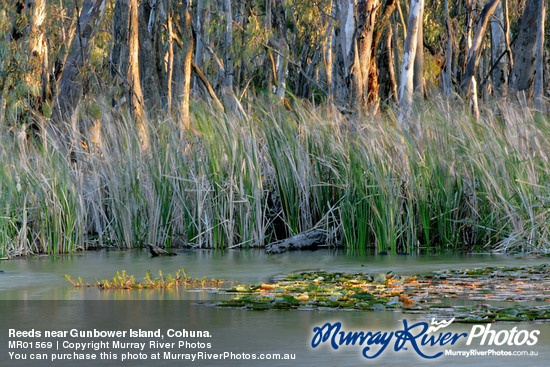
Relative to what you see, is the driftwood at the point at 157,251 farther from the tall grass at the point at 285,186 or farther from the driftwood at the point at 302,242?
the driftwood at the point at 302,242

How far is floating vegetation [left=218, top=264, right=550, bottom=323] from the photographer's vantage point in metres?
4.02

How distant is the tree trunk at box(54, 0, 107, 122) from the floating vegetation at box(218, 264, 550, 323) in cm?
852

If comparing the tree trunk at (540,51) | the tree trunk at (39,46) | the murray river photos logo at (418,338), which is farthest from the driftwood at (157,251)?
the tree trunk at (540,51)

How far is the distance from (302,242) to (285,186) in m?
0.61

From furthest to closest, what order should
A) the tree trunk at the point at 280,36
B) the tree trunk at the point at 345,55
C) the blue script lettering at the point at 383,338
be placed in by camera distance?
1. the tree trunk at the point at 280,36
2. the tree trunk at the point at 345,55
3. the blue script lettering at the point at 383,338

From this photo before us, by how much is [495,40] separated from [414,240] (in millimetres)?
15314

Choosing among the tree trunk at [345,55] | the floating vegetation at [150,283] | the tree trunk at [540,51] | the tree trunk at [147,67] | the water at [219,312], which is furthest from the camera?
the tree trunk at [540,51]

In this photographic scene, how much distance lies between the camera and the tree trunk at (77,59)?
14352mm

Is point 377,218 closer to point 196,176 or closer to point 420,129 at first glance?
point 420,129

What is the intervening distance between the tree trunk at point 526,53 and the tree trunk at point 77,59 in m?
7.59

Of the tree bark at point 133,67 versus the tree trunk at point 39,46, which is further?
the tree trunk at point 39,46

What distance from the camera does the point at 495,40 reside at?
21.8 m

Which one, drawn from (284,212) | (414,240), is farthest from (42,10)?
(414,240)

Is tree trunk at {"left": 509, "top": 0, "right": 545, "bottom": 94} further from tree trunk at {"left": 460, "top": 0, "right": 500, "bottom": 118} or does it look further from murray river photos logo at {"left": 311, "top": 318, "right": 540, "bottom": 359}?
murray river photos logo at {"left": 311, "top": 318, "right": 540, "bottom": 359}
